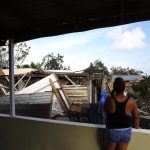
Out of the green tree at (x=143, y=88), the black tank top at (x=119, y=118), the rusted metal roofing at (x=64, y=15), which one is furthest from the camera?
the green tree at (x=143, y=88)

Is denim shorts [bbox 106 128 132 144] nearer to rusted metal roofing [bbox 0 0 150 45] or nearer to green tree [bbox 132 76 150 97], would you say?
rusted metal roofing [bbox 0 0 150 45]

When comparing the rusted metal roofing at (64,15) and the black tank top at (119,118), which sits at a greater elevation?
the rusted metal roofing at (64,15)

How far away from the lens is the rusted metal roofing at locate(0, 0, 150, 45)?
4.30 m

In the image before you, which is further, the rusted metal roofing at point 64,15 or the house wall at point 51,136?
the house wall at point 51,136

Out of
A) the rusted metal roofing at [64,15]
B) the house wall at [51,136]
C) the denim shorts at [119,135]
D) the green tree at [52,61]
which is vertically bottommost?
the house wall at [51,136]

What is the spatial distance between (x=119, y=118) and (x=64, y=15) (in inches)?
67.0

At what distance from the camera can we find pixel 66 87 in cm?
1266

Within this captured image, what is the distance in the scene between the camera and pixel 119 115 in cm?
406

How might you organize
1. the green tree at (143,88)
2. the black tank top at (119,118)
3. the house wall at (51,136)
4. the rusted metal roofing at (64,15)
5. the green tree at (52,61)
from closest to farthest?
the black tank top at (119,118)
the rusted metal roofing at (64,15)
the house wall at (51,136)
the green tree at (143,88)
the green tree at (52,61)

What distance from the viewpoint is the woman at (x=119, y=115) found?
4.05 m

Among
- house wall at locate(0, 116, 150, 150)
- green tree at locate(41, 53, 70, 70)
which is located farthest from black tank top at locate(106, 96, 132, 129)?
green tree at locate(41, 53, 70, 70)

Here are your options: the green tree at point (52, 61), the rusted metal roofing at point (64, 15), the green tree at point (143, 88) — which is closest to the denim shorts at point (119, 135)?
the rusted metal roofing at point (64, 15)

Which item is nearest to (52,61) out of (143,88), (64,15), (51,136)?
(143,88)

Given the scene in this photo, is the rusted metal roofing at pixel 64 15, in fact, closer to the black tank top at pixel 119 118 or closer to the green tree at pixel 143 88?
the black tank top at pixel 119 118
